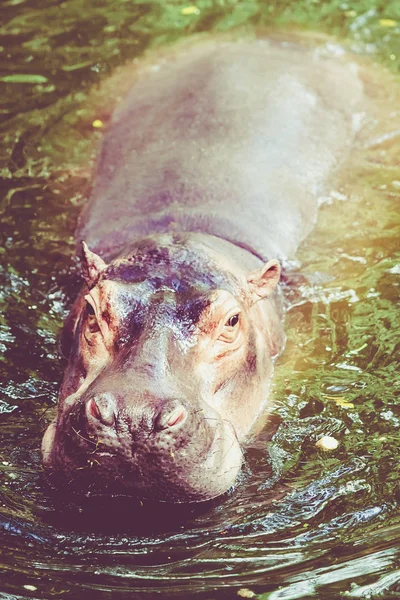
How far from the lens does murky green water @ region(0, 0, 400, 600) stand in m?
4.52

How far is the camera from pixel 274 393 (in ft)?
19.9

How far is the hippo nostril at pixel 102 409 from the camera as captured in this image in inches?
174

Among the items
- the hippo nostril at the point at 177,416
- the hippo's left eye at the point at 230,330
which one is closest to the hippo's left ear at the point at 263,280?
the hippo's left eye at the point at 230,330

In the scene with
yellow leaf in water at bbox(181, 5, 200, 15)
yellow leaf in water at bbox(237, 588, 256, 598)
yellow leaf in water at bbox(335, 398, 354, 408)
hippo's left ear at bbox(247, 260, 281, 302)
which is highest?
hippo's left ear at bbox(247, 260, 281, 302)

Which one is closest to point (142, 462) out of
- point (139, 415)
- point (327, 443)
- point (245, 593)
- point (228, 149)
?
point (139, 415)

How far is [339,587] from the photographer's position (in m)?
4.37

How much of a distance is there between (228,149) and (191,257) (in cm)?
219

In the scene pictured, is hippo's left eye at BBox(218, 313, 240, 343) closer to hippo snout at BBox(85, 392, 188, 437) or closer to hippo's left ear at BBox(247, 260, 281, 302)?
hippo's left ear at BBox(247, 260, 281, 302)

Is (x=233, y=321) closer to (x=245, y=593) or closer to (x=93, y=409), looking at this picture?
(x=93, y=409)

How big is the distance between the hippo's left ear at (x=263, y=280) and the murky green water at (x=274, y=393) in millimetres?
582

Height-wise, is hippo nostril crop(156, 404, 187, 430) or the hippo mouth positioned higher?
hippo nostril crop(156, 404, 187, 430)

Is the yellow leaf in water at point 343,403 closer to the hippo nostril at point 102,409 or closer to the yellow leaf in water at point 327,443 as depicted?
the yellow leaf in water at point 327,443

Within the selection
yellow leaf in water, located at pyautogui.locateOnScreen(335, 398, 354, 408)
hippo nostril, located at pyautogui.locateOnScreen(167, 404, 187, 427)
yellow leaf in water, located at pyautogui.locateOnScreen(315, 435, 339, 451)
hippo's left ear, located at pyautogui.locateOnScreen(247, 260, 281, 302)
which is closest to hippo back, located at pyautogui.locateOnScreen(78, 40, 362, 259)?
hippo's left ear, located at pyautogui.locateOnScreen(247, 260, 281, 302)

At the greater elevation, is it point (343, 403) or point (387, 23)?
point (343, 403)
